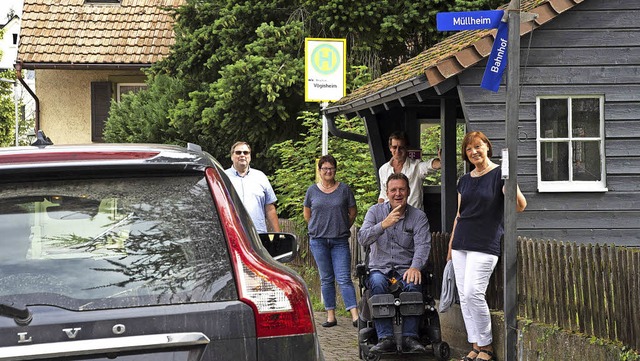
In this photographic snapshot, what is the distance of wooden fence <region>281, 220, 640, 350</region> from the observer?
708 centimetres

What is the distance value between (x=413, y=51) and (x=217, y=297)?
62.7 ft

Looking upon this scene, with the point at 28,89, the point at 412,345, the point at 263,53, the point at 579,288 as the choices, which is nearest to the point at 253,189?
the point at 412,345

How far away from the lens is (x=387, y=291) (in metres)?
9.86

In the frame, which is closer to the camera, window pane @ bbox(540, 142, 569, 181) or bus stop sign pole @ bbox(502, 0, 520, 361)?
bus stop sign pole @ bbox(502, 0, 520, 361)

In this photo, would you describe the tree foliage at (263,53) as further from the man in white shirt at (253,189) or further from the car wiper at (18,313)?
the car wiper at (18,313)

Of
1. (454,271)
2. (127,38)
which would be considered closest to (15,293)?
(454,271)

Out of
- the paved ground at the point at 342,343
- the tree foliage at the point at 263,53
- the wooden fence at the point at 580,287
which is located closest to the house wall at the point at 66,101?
the tree foliage at the point at 263,53

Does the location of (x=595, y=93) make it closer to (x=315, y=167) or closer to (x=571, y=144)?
(x=571, y=144)

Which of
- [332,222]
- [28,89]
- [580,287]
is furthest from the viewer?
[28,89]

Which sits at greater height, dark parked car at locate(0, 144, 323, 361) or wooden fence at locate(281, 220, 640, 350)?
dark parked car at locate(0, 144, 323, 361)

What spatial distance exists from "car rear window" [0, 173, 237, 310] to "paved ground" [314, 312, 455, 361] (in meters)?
6.24

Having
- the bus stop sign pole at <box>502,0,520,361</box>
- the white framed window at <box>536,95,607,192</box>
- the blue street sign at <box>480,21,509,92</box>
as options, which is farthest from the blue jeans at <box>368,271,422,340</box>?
the white framed window at <box>536,95,607,192</box>

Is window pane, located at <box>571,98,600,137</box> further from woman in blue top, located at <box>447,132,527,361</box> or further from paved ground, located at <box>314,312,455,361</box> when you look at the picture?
woman in blue top, located at <box>447,132,527,361</box>

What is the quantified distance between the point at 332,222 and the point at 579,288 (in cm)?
431
